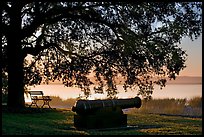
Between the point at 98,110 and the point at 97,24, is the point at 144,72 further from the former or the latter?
the point at 98,110

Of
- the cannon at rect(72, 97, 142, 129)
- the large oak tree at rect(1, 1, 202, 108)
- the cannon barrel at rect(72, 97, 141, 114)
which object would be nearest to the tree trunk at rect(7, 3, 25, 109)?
the large oak tree at rect(1, 1, 202, 108)

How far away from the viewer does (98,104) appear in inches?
655

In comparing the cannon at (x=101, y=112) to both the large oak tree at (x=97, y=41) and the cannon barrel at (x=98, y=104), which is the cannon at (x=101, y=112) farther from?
the large oak tree at (x=97, y=41)

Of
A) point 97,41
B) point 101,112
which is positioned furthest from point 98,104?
point 97,41

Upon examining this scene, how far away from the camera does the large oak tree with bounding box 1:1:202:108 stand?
23031 millimetres

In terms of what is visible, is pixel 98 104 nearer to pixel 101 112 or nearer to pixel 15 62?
pixel 101 112

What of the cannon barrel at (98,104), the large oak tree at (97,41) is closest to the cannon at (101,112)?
the cannon barrel at (98,104)

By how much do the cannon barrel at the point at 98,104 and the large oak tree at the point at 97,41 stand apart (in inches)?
238

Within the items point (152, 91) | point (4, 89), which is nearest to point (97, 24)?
point (152, 91)

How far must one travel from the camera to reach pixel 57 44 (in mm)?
25078

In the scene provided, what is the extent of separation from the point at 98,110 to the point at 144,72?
7584mm

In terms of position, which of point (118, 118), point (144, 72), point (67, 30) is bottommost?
Result: point (118, 118)

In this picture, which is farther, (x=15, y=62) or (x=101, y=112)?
(x=15, y=62)

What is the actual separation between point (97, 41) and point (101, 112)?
26.5 feet
